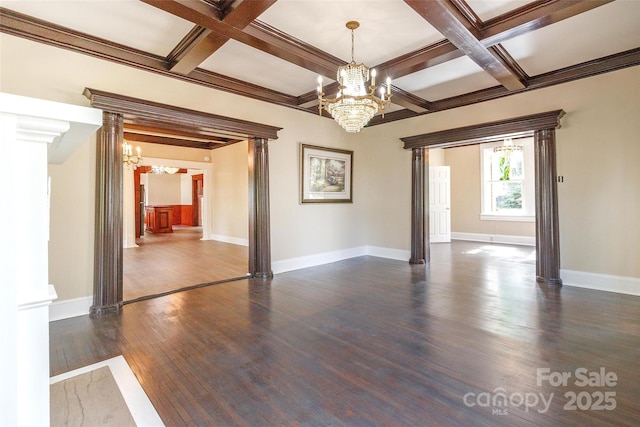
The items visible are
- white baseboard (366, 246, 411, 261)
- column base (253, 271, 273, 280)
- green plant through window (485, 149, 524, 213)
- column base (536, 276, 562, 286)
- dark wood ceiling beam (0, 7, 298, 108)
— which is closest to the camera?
dark wood ceiling beam (0, 7, 298, 108)

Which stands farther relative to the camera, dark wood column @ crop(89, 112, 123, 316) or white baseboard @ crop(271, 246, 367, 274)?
white baseboard @ crop(271, 246, 367, 274)

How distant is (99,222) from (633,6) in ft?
18.6

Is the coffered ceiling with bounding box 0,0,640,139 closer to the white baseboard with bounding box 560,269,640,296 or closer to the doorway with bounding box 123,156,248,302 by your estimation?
the white baseboard with bounding box 560,269,640,296

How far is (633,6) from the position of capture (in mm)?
2787

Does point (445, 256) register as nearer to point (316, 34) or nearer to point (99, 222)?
point (316, 34)

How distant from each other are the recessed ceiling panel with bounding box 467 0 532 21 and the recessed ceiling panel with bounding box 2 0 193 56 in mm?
2726

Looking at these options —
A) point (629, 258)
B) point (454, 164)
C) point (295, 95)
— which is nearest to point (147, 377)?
point (295, 95)

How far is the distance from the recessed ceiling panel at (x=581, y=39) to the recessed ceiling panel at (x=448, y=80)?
502 millimetres

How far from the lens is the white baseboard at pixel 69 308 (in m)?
3.04

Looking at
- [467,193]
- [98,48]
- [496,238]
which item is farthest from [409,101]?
[496,238]

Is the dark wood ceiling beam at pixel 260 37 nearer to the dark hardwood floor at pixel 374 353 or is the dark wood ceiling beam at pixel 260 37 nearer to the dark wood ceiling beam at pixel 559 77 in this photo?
the dark wood ceiling beam at pixel 559 77

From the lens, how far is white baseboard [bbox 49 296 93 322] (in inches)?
120

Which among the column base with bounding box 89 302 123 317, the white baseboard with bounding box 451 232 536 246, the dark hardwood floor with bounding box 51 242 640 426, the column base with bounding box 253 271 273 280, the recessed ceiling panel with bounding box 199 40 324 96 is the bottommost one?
the dark hardwood floor with bounding box 51 242 640 426

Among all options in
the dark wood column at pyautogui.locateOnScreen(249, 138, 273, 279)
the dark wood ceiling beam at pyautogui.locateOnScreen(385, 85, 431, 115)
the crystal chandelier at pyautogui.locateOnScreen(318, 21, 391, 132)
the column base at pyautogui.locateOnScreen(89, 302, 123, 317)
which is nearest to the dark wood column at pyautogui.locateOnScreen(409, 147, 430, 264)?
the dark wood ceiling beam at pyautogui.locateOnScreen(385, 85, 431, 115)
